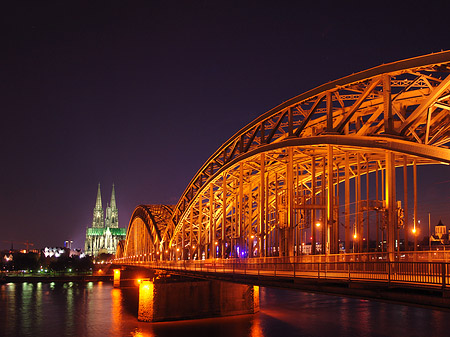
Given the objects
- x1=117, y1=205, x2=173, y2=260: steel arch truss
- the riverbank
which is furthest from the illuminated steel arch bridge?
the riverbank

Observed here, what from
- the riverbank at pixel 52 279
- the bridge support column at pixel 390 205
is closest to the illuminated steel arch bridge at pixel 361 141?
the bridge support column at pixel 390 205

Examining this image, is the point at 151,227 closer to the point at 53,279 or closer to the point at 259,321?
the point at 53,279

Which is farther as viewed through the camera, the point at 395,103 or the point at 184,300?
the point at 184,300

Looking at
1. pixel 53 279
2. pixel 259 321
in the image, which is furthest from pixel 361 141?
pixel 53 279

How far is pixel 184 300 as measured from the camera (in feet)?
162

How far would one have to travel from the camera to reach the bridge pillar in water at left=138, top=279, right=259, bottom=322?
4884 centimetres

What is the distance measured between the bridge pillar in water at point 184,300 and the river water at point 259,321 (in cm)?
95

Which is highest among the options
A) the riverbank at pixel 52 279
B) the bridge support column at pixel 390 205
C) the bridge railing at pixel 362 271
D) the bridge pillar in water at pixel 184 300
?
the bridge support column at pixel 390 205

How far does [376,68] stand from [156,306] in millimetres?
31669

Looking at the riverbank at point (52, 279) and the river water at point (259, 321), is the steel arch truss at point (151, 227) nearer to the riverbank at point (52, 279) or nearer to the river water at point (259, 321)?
the riverbank at point (52, 279)

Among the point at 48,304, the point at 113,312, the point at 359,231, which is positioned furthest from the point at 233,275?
the point at 48,304

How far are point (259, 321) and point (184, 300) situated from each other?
6.69 metres

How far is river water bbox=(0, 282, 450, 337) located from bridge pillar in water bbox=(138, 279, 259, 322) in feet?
3.13

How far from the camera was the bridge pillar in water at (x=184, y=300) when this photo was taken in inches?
1923
